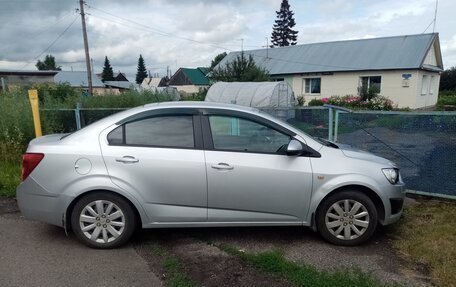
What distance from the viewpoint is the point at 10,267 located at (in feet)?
11.9

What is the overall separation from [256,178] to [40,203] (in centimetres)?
238

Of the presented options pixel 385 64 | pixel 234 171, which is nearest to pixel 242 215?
pixel 234 171

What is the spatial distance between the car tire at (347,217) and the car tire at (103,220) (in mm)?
2143

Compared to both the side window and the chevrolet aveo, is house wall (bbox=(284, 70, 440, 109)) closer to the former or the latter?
the chevrolet aveo

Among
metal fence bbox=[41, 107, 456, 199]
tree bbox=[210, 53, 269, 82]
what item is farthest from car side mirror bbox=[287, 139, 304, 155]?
tree bbox=[210, 53, 269, 82]

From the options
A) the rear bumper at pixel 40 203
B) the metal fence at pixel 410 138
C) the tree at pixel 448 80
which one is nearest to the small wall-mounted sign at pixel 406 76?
the metal fence at pixel 410 138

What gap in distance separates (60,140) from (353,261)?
3456 mm

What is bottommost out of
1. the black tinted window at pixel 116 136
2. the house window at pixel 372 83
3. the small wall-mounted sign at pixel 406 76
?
the black tinted window at pixel 116 136

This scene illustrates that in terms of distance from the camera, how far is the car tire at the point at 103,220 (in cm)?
399

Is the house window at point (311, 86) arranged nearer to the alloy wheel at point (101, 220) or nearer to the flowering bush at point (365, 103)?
the flowering bush at point (365, 103)

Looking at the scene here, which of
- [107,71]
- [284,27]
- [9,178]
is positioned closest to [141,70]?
[107,71]

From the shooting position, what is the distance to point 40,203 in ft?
13.2

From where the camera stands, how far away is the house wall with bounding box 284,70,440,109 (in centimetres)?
2431

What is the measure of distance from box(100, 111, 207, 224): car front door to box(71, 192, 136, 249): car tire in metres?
0.20
